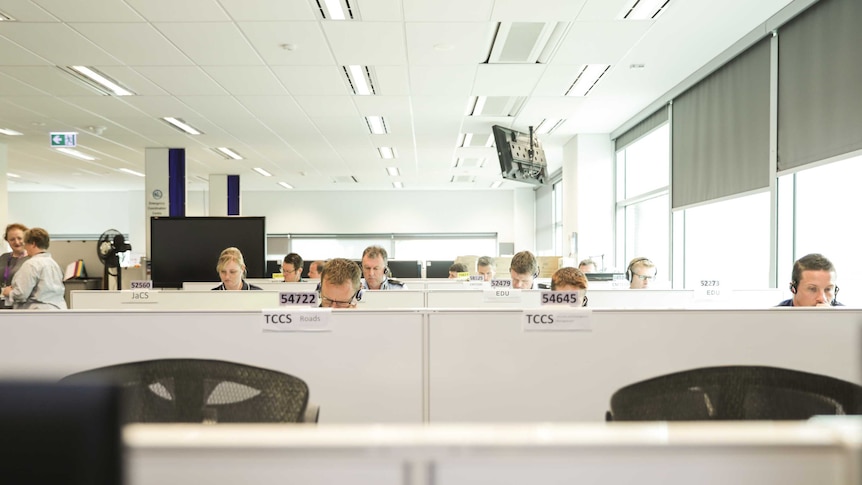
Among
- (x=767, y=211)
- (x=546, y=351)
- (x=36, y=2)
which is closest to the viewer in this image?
(x=546, y=351)

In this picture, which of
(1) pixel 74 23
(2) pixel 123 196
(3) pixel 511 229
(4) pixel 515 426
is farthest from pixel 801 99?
(2) pixel 123 196

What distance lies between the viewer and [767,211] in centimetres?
495

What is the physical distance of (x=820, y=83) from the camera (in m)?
4.05

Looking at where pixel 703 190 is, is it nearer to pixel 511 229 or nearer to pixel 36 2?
pixel 36 2

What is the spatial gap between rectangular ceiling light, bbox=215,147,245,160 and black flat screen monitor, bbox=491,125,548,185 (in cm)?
465

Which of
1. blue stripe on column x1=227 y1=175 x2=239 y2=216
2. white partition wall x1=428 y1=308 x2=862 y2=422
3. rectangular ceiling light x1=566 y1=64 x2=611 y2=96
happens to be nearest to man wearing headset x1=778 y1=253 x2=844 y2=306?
white partition wall x1=428 y1=308 x2=862 y2=422

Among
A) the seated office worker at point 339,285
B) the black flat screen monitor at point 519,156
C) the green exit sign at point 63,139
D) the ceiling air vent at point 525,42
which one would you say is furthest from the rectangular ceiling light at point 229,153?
the seated office worker at point 339,285

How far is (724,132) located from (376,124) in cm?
415

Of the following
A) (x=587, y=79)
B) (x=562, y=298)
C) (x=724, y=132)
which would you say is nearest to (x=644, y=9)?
(x=587, y=79)

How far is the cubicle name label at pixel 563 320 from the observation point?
6.00ft

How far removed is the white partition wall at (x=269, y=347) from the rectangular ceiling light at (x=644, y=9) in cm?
343

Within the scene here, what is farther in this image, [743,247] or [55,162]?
[55,162]

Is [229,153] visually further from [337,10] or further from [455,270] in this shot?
[337,10]

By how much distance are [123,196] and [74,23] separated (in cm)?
1256
